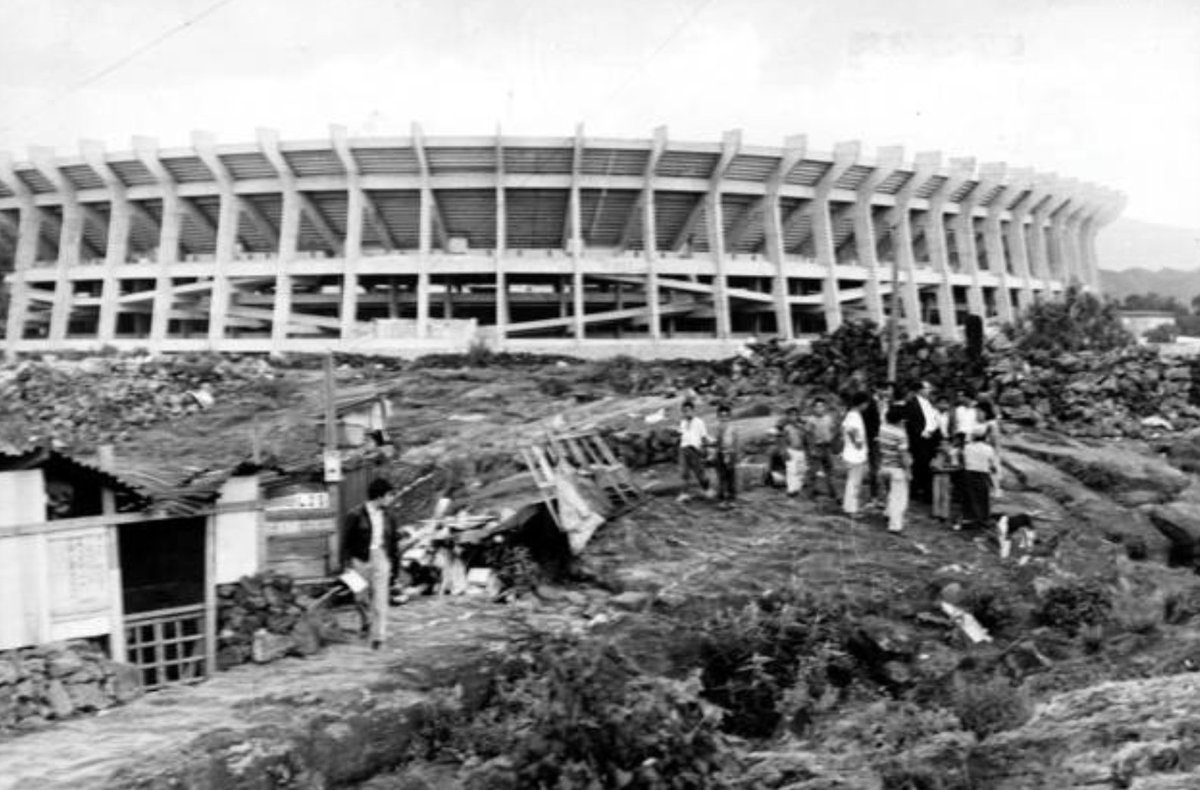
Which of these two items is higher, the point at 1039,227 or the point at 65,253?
the point at 1039,227

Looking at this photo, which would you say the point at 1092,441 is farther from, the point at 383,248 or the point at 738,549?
the point at 383,248

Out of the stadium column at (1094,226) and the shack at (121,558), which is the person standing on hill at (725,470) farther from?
the stadium column at (1094,226)

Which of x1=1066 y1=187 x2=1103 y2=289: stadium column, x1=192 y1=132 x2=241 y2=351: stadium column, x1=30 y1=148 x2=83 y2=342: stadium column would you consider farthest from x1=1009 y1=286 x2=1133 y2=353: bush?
x1=30 y1=148 x2=83 y2=342: stadium column

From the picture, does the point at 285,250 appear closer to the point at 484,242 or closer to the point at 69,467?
the point at 484,242

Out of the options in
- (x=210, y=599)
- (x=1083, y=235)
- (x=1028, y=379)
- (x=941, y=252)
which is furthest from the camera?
(x=1083, y=235)

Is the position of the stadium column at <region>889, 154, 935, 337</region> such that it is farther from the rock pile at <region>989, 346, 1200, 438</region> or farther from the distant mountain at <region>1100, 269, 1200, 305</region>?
the distant mountain at <region>1100, 269, 1200, 305</region>

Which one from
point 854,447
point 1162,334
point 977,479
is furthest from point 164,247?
point 1162,334

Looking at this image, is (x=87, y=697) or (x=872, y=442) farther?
(x=872, y=442)

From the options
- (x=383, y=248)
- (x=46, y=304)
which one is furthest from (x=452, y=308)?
(x=46, y=304)
